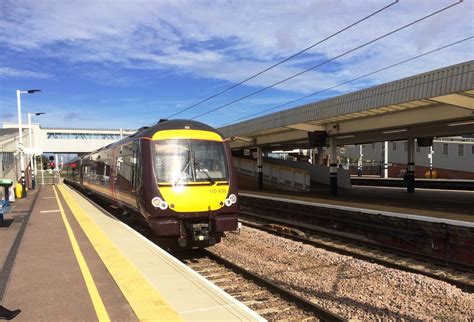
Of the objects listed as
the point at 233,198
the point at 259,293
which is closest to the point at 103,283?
the point at 259,293

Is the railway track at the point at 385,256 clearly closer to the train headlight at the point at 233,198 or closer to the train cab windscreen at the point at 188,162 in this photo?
the train headlight at the point at 233,198

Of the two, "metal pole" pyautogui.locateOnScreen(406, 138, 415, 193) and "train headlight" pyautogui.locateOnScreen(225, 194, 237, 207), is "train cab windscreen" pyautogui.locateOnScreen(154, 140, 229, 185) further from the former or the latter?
"metal pole" pyautogui.locateOnScreen(406, 138, 415, 193)

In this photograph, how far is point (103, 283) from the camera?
239 inches

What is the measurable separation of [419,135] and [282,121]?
9.00 m

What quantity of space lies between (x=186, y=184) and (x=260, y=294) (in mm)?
3334

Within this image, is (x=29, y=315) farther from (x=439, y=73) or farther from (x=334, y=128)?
(x=334, y=128)

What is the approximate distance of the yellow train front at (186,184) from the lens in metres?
9.17

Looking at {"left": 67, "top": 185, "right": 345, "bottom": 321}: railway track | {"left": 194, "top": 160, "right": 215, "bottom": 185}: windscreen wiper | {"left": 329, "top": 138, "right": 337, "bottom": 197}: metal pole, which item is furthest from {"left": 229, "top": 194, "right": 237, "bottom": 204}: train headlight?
{"left": 329, "top": 138, "right": 337, "bottom": 197}: metal pole

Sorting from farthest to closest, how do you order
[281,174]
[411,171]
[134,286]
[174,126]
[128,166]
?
[281,174]
[411,171]
[128,166]
[174,126]
[134,286]

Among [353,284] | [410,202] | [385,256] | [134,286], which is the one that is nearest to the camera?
[134,286]

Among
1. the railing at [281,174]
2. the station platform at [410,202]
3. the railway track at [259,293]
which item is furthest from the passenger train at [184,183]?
the railing at [281,174]

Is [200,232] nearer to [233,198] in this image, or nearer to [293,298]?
[233,198]

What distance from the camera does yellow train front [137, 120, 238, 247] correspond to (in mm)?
9172

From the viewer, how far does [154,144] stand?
959 cm
